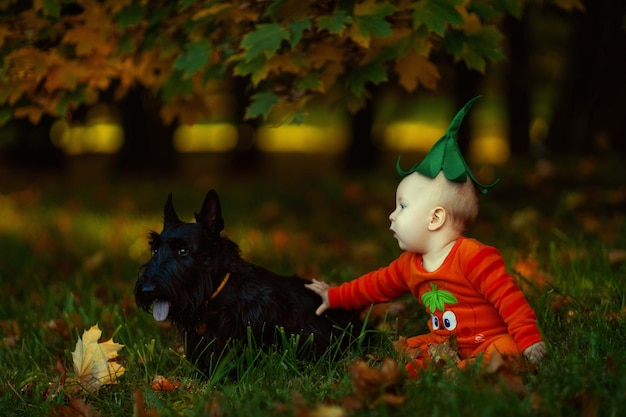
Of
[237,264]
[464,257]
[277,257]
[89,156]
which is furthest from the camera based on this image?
[89,156]

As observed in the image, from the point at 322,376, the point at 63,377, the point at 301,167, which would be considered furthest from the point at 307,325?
the point at 301,167

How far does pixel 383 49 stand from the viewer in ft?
13.3

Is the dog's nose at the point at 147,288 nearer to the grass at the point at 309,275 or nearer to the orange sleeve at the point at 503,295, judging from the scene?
the grass at the point at 309,275

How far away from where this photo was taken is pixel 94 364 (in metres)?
3.31

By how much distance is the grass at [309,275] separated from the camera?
8.56 ft

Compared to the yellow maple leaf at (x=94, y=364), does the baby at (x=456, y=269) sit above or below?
above

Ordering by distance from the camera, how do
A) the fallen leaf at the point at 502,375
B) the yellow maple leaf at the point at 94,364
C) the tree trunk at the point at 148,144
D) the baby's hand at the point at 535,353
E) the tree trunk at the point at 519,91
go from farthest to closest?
the tree trunk at the point at 148,144
the tree trunk at the point at 519,91
the yellow maple leaf at the point at 94,364
the baby's hand at the point at 535,353
the fallen leaf at the point at 502,375

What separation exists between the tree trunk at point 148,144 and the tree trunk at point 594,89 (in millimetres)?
8037

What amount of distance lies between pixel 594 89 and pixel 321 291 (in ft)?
22.1

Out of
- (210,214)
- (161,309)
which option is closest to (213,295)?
(161,309)

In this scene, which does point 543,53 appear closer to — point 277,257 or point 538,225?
point 538,225

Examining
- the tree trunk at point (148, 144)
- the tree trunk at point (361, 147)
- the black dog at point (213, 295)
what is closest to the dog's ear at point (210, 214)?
the black dog at point (213, 295)

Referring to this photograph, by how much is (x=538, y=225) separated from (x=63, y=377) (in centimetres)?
420

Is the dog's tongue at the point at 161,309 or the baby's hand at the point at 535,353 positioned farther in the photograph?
the dog's tongue at the point at 161,309
